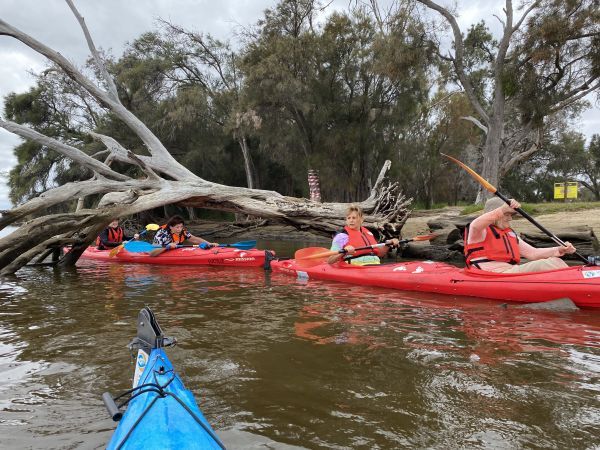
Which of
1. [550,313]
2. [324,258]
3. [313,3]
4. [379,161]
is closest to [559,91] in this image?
[379,161]

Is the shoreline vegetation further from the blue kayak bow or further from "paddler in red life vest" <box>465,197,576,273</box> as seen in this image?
"paddler in red life vest" <box>465,197,576,273</box>

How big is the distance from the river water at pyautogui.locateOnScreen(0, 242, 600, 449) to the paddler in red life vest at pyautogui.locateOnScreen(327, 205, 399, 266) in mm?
1252

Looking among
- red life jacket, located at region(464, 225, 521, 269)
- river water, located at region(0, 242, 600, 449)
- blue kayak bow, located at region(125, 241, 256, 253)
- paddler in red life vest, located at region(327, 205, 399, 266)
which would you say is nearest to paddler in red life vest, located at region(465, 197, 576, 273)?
red life jacket, located at region(464, 225, 521, 269)

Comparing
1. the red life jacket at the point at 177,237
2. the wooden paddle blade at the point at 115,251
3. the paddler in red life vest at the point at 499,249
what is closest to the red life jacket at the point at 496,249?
the paddler in red life vest at the point at 499,249

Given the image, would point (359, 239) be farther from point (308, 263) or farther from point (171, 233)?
point (171, 233)

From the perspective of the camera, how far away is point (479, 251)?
5910 mm

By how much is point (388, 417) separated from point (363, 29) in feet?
59.6

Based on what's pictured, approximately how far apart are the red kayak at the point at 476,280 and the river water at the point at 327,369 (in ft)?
0.81

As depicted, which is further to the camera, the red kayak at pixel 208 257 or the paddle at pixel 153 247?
the paddle at pixel 153 247

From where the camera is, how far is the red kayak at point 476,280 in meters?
5.16

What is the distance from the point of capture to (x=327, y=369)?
3410 millimetres

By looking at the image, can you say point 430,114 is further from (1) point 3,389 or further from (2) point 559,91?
(1) point 3,389

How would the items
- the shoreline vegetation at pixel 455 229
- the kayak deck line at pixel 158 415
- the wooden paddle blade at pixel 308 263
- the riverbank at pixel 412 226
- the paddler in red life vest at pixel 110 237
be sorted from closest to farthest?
the kayak deck line at pixel 158 415 < the wooden paddle blade at pixel 308 263 < the shoreline vegetation at pixel 455 229 < the paddler in red life vest at pixel 110 237 < the riverbank at pixel 412 226

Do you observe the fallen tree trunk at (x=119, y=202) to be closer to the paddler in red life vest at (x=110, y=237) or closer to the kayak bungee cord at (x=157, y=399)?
the paddler in red life vest at (x=110, y=237)
